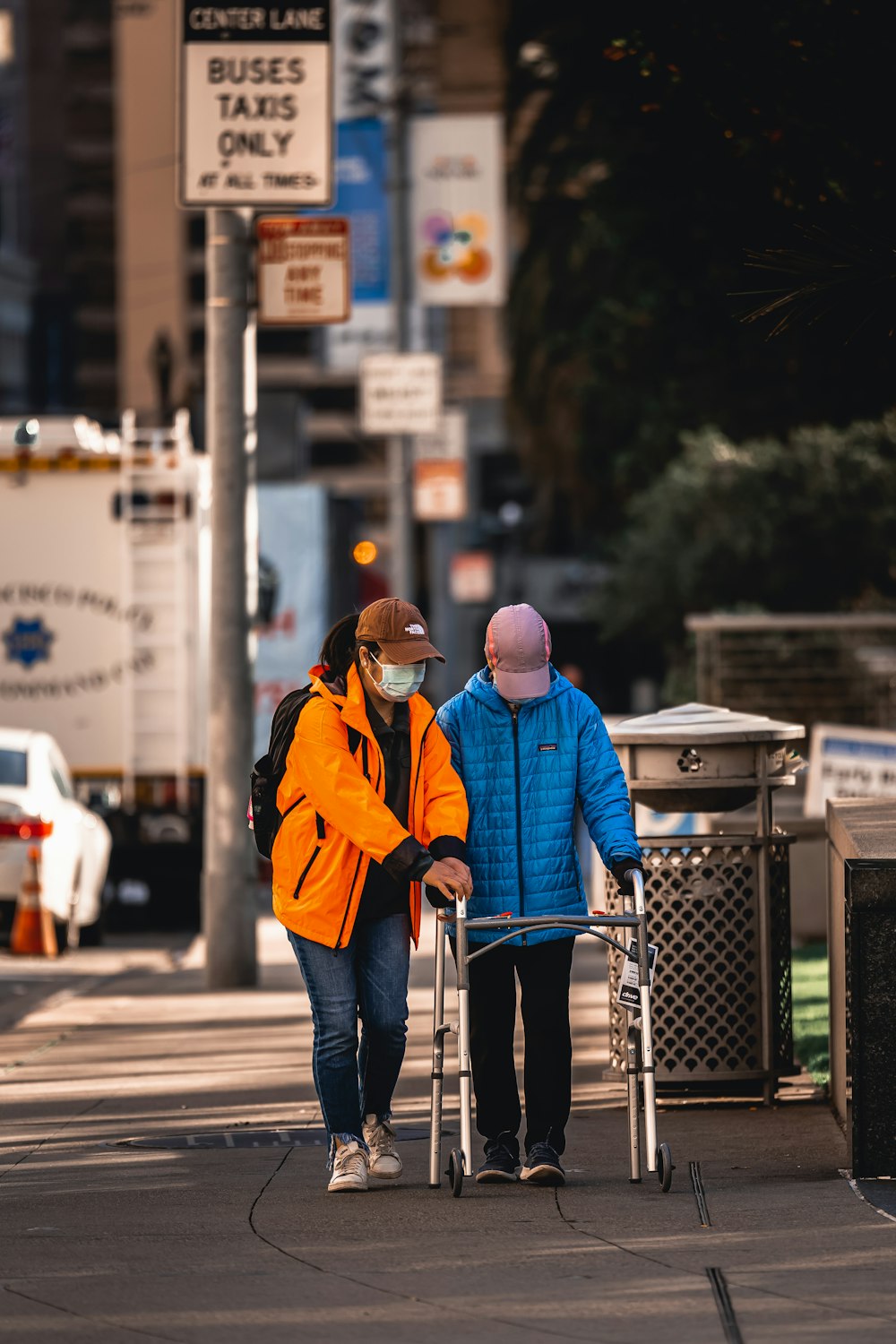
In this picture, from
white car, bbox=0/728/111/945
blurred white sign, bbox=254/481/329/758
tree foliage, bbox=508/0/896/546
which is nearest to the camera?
tree foliage, bbox=508/0/896/546

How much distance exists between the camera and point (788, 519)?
25.2 metres

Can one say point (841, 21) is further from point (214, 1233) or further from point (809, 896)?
point (809, 896)

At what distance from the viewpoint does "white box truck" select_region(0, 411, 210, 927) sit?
61.6 ft

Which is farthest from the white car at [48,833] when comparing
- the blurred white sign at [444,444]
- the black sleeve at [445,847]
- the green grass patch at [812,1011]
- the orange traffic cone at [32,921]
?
the blurred white sign at [444,444]

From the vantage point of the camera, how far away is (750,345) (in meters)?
15.6

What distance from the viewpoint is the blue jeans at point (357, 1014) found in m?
7.27

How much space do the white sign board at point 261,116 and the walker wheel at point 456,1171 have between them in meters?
7.67

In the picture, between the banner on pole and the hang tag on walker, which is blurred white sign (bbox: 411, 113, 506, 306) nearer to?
the banner on pole

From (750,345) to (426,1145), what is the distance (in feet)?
28.0

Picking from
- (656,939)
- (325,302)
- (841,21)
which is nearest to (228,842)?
(325,302)

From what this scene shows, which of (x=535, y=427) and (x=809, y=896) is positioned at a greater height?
(x=535, y=427)

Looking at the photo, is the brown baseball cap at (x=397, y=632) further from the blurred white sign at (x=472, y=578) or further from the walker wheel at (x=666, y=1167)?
the blurred white sign at (x=472, y=578)

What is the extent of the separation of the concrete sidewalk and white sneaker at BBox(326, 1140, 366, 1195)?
0.22 ft

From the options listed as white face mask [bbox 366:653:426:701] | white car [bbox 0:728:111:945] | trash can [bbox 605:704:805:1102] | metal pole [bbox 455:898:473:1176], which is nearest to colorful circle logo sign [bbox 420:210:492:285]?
white car [bbox 0:728:111:945]
